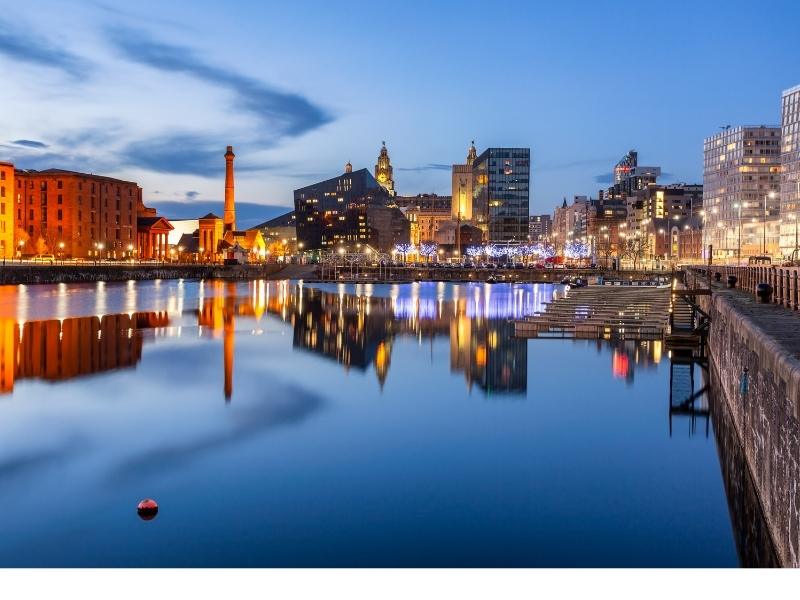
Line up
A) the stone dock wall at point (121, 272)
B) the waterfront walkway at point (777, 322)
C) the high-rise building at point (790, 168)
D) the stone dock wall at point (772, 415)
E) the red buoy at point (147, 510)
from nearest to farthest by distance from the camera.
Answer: the stone dock wall at point (772, 415), the waterfront walkway at point (777, 322), the red buoy at point (147, 510), the stone dock wall at point (121, 272), the high-rise building at point (790, 168)

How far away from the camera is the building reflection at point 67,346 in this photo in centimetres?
3523

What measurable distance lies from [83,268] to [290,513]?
121m

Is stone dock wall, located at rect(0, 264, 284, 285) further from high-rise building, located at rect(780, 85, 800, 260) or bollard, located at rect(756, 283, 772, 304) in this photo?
high-rise building, located at rect(780, 85, 800, 260)

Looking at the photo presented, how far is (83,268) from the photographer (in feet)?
419

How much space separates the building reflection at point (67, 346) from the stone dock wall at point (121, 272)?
5764 centimetres

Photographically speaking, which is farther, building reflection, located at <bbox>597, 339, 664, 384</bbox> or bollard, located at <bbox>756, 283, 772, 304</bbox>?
building reflection, located at <bbox>597, 339, 664, 384</bbox>

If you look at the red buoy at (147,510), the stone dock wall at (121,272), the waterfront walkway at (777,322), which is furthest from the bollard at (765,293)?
the stone dock wall at (121,272)

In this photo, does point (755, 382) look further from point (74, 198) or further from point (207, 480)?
point (74, 198)

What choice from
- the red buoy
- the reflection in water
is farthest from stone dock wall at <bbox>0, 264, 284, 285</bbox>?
the red buoy

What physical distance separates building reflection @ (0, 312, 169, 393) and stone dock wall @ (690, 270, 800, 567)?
24989mm

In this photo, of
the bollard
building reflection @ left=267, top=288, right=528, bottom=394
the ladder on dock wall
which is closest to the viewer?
the ladder on dock wall

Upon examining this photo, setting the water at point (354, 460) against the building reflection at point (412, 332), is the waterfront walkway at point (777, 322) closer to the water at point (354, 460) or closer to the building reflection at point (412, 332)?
the water at point (354, 460)

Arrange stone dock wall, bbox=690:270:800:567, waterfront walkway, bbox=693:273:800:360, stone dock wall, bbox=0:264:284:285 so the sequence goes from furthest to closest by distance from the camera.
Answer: stone dock wall, bbox=0:264:284:285, waterfront walkway, bbox=693:273:800:360, stone dock wall, bbox=690:270:800:567

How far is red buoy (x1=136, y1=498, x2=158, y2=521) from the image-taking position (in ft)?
53.6
